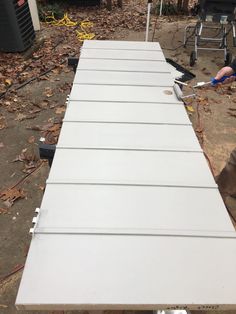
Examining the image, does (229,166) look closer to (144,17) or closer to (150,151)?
(150,151)

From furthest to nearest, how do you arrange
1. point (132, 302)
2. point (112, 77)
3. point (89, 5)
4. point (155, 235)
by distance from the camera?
point (89, 5) < point (112, 77) < point (155, 235) < point (132, 302)

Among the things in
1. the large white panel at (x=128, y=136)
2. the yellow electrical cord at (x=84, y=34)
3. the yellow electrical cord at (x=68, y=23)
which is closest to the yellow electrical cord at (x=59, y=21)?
the yellow electrical cord at (x=68, y=23)

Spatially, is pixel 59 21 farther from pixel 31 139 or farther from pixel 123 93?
pixel 123 93

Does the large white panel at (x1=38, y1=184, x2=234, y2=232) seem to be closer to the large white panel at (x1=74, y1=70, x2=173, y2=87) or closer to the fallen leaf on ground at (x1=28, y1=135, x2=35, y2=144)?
the large white panel at (x1=74, y1=70, x2=173, y2=87)

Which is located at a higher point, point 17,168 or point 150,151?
point 150,151

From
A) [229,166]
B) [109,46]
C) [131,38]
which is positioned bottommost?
[131,38]

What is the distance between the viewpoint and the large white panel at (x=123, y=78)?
3277mm

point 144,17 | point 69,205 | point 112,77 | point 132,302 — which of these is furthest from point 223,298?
point 144,17

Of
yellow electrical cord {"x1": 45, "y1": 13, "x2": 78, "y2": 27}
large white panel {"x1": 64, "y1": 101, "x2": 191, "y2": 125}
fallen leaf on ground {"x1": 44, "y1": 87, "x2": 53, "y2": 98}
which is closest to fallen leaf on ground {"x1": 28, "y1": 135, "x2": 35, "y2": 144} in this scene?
fallen leaf on ground {"x1": 44, "y1": 87, "x2": 53, "y2": 98}

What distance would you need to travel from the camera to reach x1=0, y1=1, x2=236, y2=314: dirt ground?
10.5ft

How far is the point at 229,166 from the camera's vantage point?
3482 millimetres

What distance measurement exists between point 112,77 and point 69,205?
2023mm

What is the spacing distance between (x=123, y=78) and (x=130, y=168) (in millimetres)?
1614

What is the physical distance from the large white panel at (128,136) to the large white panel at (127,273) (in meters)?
0.90
